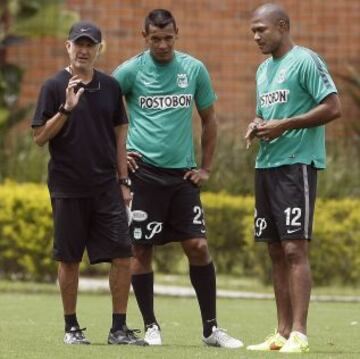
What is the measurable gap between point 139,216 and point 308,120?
1.47 meters

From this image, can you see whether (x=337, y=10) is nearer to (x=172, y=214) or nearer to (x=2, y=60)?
(x=2, y=60)

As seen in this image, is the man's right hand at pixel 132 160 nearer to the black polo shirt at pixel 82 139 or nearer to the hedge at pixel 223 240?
the black polo shirt at pixel 82 139

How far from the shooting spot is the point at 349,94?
70.4ft

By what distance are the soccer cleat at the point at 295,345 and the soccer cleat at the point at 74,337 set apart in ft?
4.41

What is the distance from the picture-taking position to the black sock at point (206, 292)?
34.9 feet

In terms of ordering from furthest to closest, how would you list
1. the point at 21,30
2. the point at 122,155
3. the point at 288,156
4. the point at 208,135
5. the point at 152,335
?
the point at 21,30, the point at 208,135, the point at 152,335, the point at 122,155, the point at 288,156

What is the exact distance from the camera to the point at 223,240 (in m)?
18.9

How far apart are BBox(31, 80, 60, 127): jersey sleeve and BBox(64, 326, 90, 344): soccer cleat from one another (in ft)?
4.57

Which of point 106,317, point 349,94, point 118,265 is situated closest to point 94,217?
point 118,265

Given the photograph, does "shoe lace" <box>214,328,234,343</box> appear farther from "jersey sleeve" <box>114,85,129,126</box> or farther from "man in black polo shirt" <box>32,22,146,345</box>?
"jersey sleeve" <box>114,85,129,126</box>

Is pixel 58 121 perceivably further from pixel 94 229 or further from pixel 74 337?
pixel 74 337

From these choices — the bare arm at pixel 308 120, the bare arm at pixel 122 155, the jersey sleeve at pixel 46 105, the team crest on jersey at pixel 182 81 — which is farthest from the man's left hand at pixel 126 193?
the bare arm at pixel 308 120

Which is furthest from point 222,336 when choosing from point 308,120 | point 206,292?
point 308,120

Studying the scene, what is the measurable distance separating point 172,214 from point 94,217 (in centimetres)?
65
